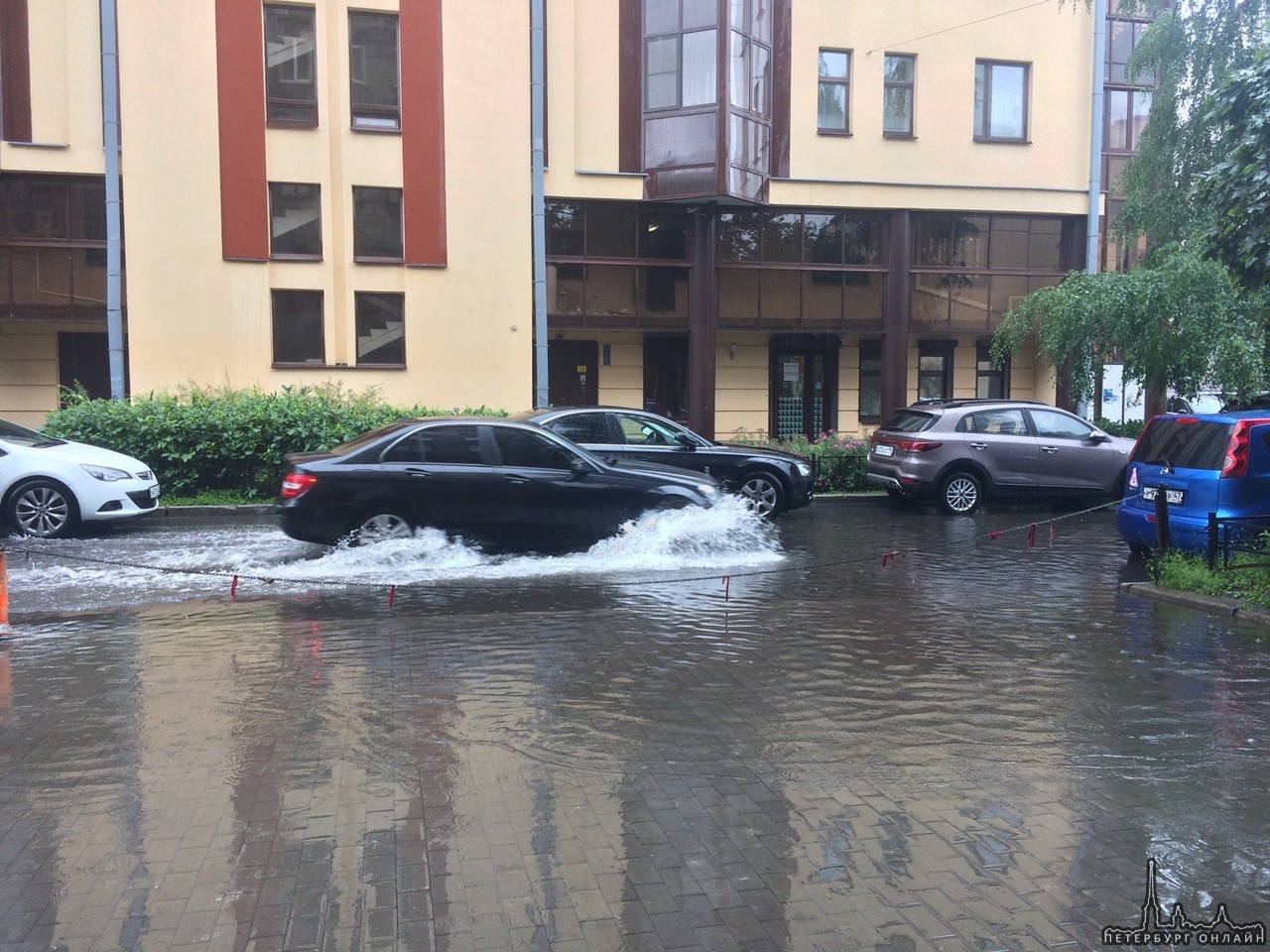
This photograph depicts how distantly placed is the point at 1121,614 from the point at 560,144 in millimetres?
15960

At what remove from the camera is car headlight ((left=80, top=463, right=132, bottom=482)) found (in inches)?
520

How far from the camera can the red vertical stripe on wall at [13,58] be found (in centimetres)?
1984

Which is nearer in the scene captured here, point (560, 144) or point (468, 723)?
point (468, 723)

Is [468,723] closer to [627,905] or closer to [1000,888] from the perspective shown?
[627,905]

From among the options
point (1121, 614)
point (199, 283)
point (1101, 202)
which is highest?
point (1101, 202)

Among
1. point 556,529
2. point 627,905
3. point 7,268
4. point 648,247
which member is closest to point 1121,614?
point 556,529

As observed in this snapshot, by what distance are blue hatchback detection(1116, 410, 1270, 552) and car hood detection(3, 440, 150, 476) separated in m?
11.3

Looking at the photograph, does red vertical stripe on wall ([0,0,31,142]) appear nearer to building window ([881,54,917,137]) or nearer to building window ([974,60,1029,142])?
building window ([881,54,917,137])

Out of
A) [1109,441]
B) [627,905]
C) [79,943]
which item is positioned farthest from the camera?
[1109,441]

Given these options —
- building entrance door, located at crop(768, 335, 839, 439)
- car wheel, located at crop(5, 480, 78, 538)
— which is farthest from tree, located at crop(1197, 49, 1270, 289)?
building entrance door, located at crop(768, 335, 839, 439)

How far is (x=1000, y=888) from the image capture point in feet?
13.6

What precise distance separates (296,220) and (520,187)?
4.24 metres

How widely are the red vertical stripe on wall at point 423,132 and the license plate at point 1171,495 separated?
47.1ft

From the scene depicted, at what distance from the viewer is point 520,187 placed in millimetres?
21578
